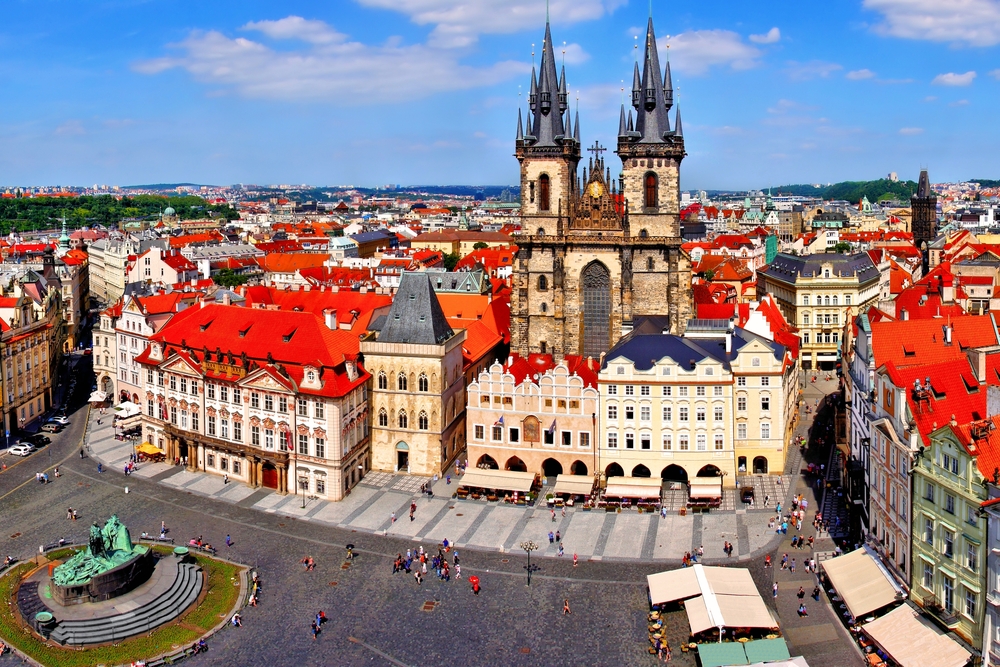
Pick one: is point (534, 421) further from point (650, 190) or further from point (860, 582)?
point (650, 190)

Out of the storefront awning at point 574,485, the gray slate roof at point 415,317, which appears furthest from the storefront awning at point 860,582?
the gray slate roof at point 415,317

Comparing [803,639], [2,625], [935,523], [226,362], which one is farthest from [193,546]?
[935,523]

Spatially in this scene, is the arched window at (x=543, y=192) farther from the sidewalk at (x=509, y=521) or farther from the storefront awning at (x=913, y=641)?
the storefront awning at (x=913, y=641)

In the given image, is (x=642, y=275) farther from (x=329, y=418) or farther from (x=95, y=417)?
(x=95, y=417)

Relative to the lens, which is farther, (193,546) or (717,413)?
(717,413)

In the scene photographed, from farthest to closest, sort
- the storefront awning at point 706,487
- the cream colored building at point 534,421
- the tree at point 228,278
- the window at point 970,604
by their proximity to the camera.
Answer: the tree at point 228,278 < the cream colored building at point 534,421 < the storefront awning at point 706,487 < the window at point 970,604

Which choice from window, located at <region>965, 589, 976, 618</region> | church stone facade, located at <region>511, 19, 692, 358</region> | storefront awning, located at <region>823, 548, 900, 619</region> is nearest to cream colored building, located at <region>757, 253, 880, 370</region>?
church stone facade, located at <region>511, 19, 692, 358</region>
